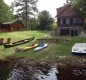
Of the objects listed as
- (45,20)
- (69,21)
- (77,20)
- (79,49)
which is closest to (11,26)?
(45,20)

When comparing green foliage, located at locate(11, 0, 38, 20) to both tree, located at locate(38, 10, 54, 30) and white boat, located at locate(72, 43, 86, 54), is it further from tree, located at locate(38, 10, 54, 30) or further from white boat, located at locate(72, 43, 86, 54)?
white boat, located at locate(72, 43, 86, 54)

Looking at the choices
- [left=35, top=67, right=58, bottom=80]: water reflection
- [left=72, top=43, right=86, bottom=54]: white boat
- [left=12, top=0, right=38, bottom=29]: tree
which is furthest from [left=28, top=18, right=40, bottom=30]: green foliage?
[left=35, top=67, right=58, bottom=80]: water reflection

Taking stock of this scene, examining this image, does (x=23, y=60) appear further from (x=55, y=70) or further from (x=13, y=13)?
(x=13, y=13)

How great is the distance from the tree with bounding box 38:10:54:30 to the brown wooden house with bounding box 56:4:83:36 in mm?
12953

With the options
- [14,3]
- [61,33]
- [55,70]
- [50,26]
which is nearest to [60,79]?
[55,70]

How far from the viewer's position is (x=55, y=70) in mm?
26953

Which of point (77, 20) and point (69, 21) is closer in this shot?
point (77, 20)

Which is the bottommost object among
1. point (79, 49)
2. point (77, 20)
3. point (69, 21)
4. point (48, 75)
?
point (48, 75)

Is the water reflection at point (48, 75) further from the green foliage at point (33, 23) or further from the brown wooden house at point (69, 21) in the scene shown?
the green foliage at point (33, 23)

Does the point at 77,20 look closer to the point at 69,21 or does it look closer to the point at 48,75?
the point at 69,21

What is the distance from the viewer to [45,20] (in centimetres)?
7319

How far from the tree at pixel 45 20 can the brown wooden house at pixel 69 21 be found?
1295 cm

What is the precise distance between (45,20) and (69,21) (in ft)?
50.6

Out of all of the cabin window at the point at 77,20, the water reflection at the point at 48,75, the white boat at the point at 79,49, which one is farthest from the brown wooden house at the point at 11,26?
the water reflection at the point at 48,75
